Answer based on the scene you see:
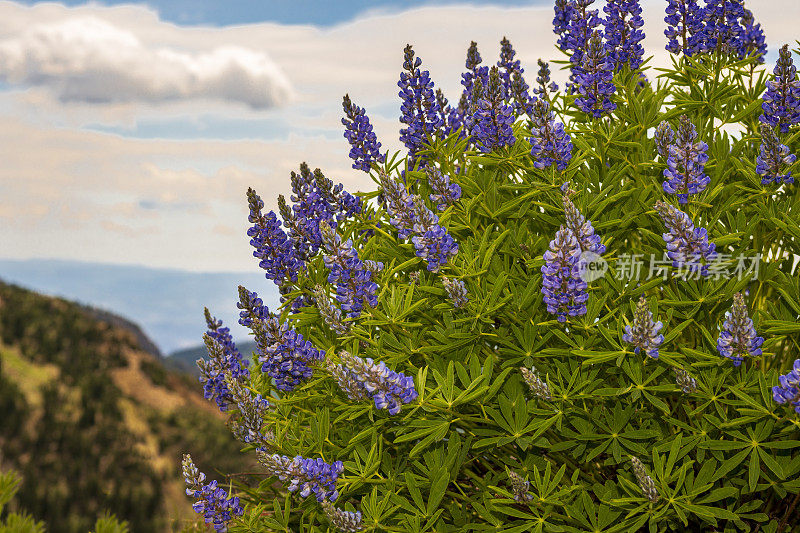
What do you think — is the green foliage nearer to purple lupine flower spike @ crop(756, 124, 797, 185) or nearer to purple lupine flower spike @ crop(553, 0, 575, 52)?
purple lupine flower spike @ crop(756, 124, 797, 185)

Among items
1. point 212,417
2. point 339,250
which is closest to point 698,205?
point 339,250

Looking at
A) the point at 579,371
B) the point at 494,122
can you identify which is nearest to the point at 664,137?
the point at 494,122

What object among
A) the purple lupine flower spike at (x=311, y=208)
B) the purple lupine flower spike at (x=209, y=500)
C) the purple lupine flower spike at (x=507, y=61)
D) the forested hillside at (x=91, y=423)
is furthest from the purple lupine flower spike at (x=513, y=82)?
the forested hillside at (x=91, y=423)

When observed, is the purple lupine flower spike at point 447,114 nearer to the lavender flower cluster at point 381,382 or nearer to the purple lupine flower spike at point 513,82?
the purple lupine flower spike at point 513,82

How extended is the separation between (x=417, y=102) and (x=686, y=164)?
1952 millimetres

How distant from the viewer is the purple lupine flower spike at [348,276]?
3447 mm

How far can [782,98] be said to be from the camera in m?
3.85

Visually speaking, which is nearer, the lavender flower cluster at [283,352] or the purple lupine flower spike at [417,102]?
the lavender flower cluster at [283,352]

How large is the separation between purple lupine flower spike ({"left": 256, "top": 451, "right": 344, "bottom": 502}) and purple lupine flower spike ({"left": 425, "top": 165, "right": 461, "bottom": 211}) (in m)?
1.53

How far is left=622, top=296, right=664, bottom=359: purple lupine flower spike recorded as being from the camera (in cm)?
300

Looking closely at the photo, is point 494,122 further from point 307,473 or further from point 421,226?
point 307,473

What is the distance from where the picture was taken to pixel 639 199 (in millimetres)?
3742

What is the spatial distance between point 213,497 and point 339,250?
1.72 meters

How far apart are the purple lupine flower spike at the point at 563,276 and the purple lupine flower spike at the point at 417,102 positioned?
1.85 m
